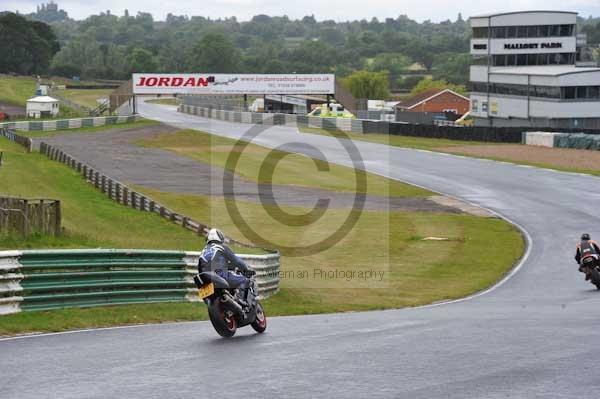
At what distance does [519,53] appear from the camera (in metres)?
105

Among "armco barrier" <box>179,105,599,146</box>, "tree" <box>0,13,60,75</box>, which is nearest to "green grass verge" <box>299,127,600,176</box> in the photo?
"armco barrier" <box>179,105,599,146</box>

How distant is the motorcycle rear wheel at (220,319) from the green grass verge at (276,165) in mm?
35386

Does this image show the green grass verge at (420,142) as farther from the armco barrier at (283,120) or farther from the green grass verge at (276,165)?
the green grass verge at (276,165)

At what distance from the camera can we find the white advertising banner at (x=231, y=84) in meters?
100

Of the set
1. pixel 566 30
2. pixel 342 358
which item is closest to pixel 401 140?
pixel 566 30

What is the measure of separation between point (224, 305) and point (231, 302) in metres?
0.12

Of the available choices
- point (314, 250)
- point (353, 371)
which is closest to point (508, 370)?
point (353, 371)

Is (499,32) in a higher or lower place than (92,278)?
higher

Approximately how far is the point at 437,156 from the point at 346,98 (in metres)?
37.8

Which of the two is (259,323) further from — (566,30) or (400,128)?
(566,30)

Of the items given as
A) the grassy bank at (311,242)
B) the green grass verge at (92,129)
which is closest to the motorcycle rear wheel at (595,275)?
the grassy bank at (311,242)

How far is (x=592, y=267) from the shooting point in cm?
2452

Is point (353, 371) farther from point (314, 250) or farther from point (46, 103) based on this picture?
point (46, 103)

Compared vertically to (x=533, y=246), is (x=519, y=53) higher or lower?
higher
